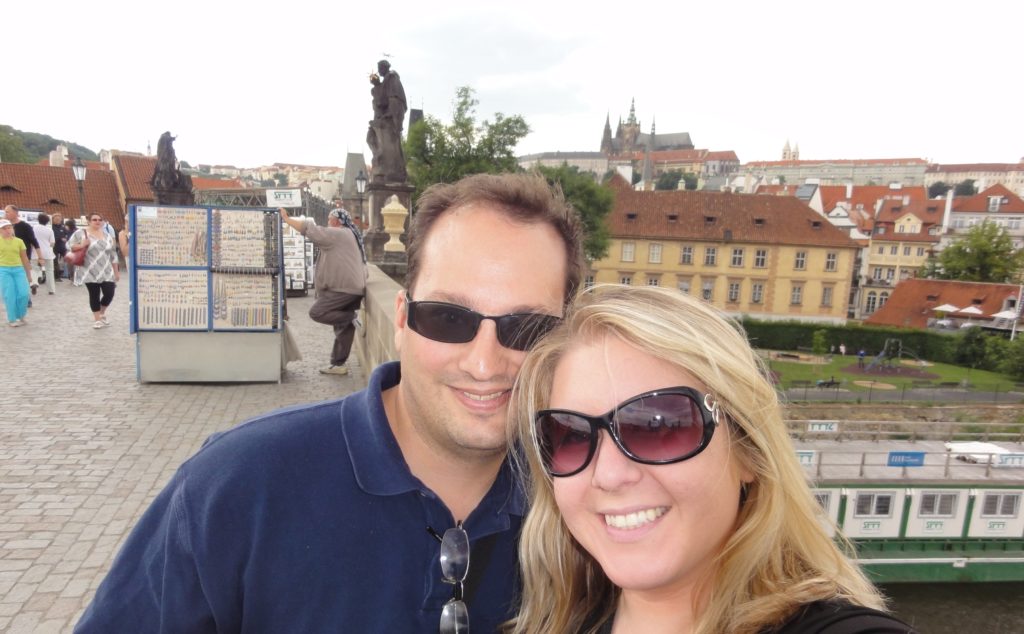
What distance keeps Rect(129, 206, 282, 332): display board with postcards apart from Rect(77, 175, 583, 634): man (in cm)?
603

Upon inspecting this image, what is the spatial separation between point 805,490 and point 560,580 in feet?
2.04

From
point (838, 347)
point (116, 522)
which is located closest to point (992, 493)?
point (838, 347)

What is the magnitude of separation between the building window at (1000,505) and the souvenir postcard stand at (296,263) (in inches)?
839

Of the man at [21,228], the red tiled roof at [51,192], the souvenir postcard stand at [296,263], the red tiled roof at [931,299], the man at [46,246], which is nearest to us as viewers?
the man at [21,228]

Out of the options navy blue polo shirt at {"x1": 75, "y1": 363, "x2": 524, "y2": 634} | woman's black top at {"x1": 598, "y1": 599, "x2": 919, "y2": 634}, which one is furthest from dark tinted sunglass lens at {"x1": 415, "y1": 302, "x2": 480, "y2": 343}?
woman's black top at {"x1": 598, "y1": 599, "x2": 919, "y2": 634}

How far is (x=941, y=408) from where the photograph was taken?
29.9 metres

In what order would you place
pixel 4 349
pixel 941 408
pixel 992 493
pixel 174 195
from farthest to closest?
1. pixel 941 408
2. pixel 992 493
3. pixel 174 195
4. pixel 4 349

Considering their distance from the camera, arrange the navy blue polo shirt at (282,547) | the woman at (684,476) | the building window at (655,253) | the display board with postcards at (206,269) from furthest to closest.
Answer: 1. the building window at (655,253)
2. the display board with postcards at (206,269)
3. the navy blue polo shirt at (282,547)
4. the woman at (684,476)

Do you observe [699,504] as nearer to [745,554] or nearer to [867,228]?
[745,554]

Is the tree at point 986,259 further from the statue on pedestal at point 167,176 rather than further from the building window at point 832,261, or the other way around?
the statue on pedestal at point 167,176

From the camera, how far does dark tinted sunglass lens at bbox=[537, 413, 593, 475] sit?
54.9 inches

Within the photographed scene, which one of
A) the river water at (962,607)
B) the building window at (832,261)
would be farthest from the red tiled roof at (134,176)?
the building window at (832,261)

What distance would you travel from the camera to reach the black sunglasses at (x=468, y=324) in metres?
1.77

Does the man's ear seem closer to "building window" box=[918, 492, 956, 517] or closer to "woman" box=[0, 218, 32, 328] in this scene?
"woman" box=[0, 218, 32, 328]
